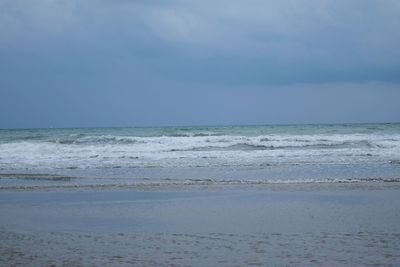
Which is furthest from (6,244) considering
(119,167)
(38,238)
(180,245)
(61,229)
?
(119,167)

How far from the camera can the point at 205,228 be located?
8.00 m

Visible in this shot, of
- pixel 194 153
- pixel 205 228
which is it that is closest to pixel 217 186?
pixel 205 228

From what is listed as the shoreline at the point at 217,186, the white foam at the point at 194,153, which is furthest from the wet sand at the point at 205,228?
the white foam at the point at 194,153

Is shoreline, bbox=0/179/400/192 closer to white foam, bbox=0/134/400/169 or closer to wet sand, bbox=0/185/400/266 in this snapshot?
wet sand, bbox=0/185/400/266

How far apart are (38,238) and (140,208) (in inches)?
120

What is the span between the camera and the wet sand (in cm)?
614

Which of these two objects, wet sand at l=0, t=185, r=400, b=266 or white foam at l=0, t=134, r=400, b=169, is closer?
wet sand at l=0, t=185, r=400, b=266

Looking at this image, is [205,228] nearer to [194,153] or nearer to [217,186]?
[217,186]

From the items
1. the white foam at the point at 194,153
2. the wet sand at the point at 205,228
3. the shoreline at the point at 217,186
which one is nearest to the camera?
the wet sand at the point at 205,228

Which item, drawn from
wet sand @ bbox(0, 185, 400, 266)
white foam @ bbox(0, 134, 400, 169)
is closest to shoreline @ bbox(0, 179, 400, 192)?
wet sand @ bbox(0, 185, 400, 266)

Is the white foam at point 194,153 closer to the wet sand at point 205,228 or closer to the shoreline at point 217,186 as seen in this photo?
the shoreline at point 217,186

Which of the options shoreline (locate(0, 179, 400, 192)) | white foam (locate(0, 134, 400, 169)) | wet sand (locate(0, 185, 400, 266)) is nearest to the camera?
wet sand (locate(0, 185, 400, 266))

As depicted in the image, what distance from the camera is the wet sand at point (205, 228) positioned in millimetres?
6141

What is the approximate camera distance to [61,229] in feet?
26.7
